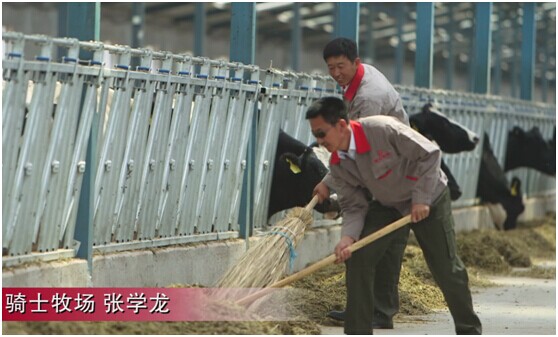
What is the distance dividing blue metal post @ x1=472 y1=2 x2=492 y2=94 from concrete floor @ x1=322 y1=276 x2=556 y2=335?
25.5ft

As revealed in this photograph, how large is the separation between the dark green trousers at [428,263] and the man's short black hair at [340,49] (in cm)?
120

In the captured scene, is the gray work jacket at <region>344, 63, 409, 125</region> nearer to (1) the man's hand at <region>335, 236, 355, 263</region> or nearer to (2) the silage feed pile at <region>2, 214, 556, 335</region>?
(2) the silage feed pile at <region>2, 214, 556, 335</region>

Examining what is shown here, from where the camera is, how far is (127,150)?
1021 cm


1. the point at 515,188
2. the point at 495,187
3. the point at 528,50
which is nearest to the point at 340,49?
the point at 495,187

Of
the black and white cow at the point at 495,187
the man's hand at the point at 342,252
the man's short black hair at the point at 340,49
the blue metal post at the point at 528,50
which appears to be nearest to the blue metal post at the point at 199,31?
the blue metal post at the point at 528,50

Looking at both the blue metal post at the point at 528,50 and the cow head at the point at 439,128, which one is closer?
the cow head at the point at 439,128

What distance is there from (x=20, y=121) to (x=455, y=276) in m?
2.64

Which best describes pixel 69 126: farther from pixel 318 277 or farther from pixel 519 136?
pixel 519 136

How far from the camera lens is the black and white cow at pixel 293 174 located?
12.1 meters

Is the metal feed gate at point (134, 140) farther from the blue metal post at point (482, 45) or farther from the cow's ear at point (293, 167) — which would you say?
the blue metal post at point (482, 45)

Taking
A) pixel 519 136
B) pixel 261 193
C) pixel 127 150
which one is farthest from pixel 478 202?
pixel 127 150

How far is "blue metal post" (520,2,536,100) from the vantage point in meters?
26.0

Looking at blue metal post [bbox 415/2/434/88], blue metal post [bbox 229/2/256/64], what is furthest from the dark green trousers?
blue metal post [bbox 415/2/434/88]

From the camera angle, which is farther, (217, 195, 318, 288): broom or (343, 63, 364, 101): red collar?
(343, 63, 364, 101): red collar
